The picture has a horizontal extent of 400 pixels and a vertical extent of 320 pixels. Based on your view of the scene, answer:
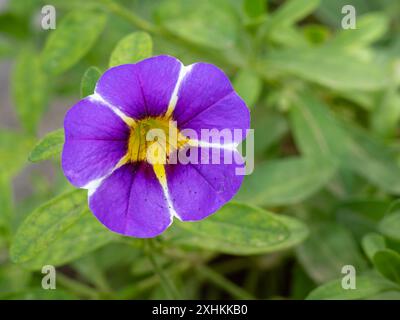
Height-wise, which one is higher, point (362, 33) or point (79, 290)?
point (362, 33)

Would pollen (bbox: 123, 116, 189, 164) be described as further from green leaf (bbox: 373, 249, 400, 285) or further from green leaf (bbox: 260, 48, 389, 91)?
green leaf (bbox: 260, 48, 389, 91)


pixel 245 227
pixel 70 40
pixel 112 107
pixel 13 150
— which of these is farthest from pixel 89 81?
pixel 13 150

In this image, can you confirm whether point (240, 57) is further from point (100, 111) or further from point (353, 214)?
point (100, 111)

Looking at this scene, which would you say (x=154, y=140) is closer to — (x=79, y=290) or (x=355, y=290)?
(x=355, y=290)

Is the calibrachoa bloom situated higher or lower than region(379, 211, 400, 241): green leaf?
higher

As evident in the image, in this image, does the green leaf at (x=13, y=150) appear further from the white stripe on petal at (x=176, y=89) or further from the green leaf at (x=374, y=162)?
the green leaf at (x=374, y=162)

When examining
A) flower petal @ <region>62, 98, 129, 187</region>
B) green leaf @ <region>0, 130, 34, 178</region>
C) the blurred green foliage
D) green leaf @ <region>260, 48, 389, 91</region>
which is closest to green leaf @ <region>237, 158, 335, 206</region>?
the blurred green foliage

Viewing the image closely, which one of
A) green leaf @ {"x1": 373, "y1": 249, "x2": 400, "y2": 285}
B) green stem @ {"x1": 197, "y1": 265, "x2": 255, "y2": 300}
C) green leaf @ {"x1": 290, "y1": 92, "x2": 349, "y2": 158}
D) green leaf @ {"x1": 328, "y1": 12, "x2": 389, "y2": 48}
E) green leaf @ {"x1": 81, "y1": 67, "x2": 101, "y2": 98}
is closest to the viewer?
green leaf @ {"x1": 81, "y1": 67, "x2": 101, "y2": 98}

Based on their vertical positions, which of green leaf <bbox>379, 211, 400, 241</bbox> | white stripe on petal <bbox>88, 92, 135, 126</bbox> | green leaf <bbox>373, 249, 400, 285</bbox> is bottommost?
green leaf <bbox>373, 249, 400, 285</bbox>
